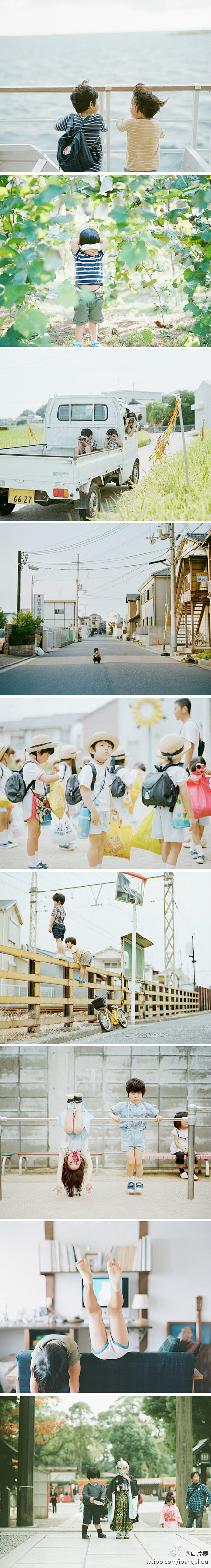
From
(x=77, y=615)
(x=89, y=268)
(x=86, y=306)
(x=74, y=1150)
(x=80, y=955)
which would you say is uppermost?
(x=89, y=268)

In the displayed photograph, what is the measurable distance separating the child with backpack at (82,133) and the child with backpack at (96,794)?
170 centimetres

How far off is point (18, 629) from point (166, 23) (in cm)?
184

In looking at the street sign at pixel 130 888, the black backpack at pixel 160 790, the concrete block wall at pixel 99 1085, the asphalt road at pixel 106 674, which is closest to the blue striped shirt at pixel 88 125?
the asphalt road at pixel 106 674

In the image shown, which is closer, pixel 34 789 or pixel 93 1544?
pixel 93 1544

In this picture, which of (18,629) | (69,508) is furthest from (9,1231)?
(69,508)

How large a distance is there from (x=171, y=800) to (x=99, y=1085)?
0.92m

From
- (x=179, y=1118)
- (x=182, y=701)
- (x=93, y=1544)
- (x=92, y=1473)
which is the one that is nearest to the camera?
(x=93, y=1544)

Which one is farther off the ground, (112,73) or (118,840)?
(112,73)

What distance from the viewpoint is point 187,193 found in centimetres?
357

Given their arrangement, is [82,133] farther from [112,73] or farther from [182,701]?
[182,701]

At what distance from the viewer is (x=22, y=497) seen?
360 cm

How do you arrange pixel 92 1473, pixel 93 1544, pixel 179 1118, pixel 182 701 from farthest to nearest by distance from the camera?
pixel 179 1118 → pixel 182 701 → pixel 92 1473 → pixel 93 1544

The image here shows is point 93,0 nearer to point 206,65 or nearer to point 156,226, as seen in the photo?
point 206,65

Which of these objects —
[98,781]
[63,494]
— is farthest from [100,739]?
[63,494]
